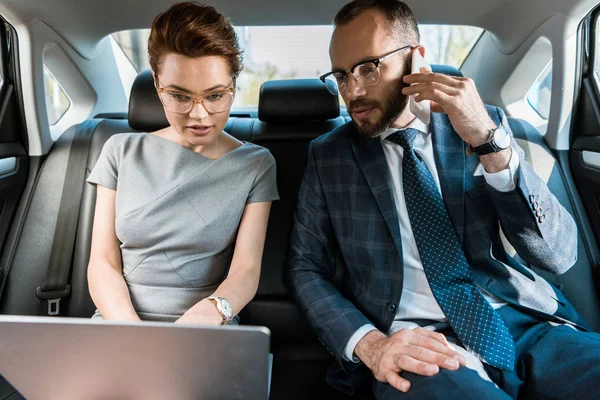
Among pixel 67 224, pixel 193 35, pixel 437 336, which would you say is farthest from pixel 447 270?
pixel 67 224

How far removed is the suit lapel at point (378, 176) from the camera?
1.50m

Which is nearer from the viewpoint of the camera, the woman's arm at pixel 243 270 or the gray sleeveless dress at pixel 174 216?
the woman's arm at pixel 243 270

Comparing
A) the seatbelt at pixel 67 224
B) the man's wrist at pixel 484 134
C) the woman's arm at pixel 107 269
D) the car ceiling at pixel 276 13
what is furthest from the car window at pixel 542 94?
the seatbelt at pixel 67 224

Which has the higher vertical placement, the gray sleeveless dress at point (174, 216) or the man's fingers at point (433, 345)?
the gray sleeveless dress at point (174, 216)

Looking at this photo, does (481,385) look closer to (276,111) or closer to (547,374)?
(547,374)

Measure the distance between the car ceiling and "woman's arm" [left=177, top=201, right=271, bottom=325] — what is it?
3.26ft

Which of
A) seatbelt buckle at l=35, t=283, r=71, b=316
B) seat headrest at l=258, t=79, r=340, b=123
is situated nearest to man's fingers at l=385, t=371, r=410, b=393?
seat headrest at l=258, t=79, r=340, b=123

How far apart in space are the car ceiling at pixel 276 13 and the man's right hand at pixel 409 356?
1.44 metres

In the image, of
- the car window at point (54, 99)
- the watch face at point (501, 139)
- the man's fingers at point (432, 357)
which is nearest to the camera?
the man's fingers at point (432, 357)

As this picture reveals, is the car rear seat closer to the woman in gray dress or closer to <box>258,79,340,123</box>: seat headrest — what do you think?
<box>258,79,340,123</box>: seat headrest

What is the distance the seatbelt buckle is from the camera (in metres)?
1.89

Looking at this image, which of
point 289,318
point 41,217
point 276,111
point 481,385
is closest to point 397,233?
point 481,385

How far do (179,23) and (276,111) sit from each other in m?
0.73

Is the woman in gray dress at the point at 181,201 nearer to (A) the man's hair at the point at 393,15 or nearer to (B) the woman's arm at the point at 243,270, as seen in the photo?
(B) the woman's arm at the point at 243,270
